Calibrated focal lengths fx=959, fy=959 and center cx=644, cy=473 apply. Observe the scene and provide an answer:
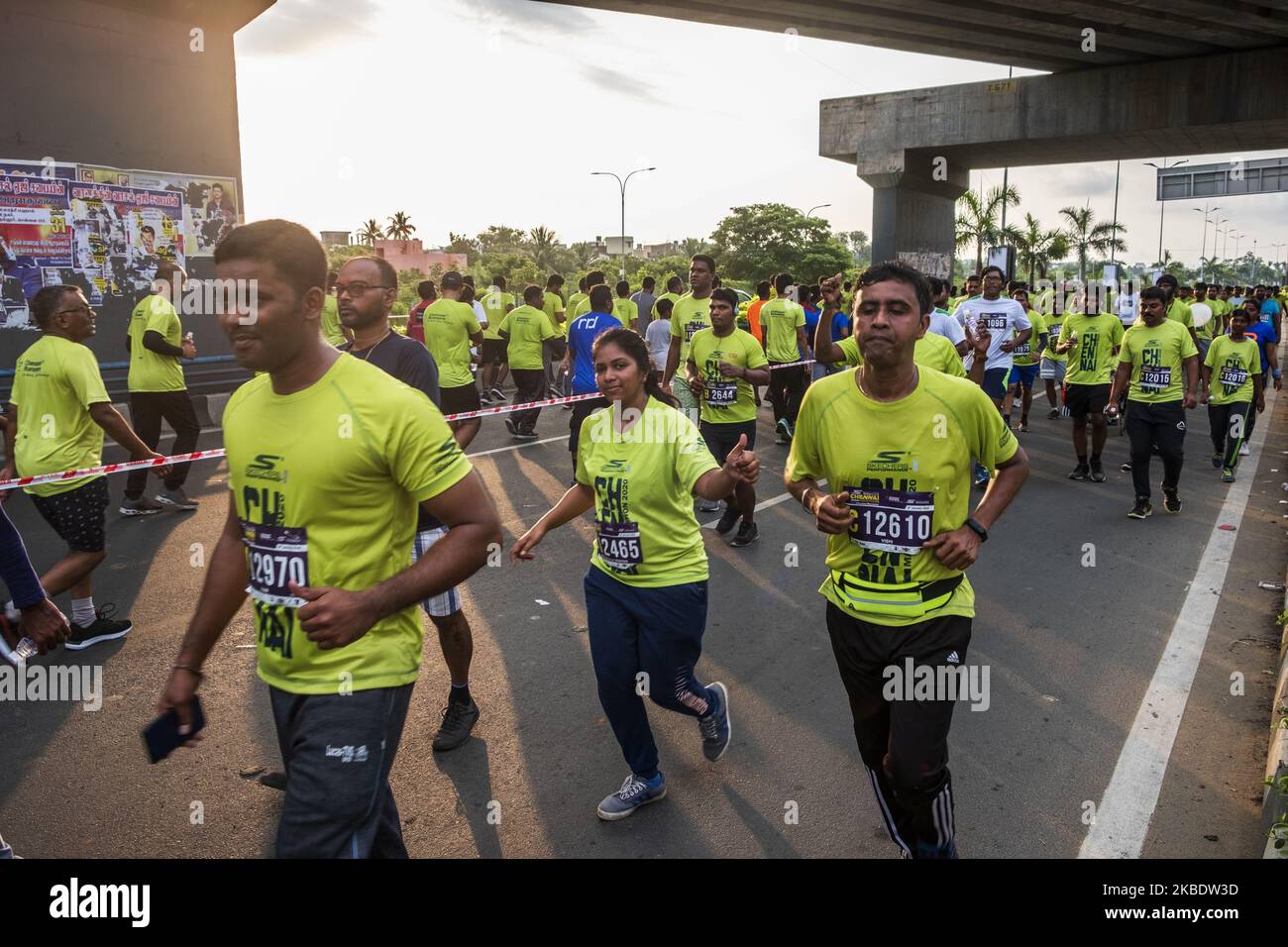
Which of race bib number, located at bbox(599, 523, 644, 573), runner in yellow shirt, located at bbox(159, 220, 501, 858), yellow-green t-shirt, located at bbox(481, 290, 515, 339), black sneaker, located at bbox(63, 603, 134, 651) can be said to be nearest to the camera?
runner in yellow shirt, located at bbox(159, 220, 501, 858)

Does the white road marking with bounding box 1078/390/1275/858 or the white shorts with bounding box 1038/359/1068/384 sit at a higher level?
the white shorts with bounding box 1038/359/1068/384

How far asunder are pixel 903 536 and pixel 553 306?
13465 millimetres

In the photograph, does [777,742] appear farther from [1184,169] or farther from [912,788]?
[1184,169]

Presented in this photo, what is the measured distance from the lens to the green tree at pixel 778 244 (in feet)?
212

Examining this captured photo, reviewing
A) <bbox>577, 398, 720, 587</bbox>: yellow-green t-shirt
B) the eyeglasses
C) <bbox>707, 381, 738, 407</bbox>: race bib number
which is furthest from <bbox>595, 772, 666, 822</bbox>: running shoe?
<bbox>707, 381, 738, 407</bbox>: race bib number

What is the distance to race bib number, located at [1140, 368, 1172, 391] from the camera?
27.7ft

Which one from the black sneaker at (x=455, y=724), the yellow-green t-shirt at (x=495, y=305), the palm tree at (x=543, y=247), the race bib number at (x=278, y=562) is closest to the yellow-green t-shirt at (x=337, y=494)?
the race bib number at (x=278, y=562)

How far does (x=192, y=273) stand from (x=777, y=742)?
45.2 feet

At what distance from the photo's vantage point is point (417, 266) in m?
80.0

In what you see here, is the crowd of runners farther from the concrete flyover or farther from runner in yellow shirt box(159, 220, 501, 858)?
the concrete flyover

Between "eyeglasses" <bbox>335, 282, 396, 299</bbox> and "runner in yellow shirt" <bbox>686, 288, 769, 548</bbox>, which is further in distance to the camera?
"runner in yellow shirt" <bbox>686, 288, 769, 548</bbox>

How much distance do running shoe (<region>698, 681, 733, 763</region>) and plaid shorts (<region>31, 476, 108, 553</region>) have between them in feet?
12.2

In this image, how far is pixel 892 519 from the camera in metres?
3.07
